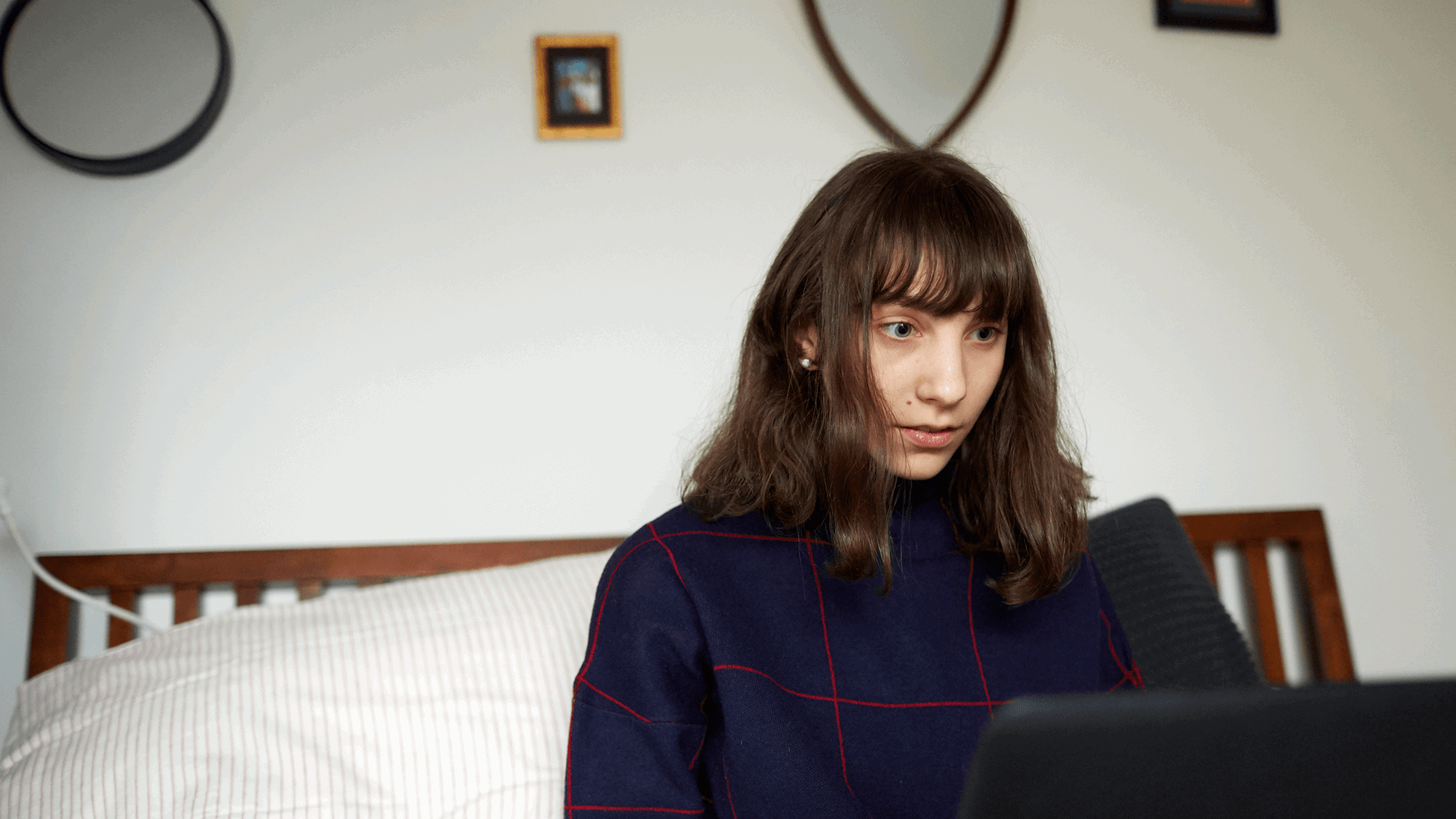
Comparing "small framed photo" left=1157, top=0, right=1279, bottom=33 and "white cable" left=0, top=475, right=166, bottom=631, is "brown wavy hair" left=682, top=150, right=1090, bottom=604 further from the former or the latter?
"small framed photo" left=1157, top=0, right=1279, bottom=33

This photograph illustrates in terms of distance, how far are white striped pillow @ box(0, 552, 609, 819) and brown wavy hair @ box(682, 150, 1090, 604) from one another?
0.29m

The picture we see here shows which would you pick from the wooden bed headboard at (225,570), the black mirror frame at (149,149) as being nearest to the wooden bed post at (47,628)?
the wooden bed headboard at (225,570)

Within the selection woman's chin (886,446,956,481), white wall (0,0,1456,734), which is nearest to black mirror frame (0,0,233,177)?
white wall (0,0,1456,734)

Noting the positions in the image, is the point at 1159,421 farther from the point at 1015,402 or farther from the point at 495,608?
the point at 495,608

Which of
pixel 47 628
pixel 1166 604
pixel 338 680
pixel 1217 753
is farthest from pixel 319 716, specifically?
pixel 1166 604

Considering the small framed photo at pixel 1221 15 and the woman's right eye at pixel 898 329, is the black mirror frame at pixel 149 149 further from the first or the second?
the small framed photo at pixel 1221 15

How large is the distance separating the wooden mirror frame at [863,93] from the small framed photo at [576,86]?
31 centimetres

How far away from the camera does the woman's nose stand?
2.37 feet

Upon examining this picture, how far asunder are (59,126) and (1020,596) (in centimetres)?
130

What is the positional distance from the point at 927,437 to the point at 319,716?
0.63 meters

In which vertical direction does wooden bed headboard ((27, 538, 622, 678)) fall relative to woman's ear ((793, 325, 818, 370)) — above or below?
below

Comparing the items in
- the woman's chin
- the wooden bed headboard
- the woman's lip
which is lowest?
the wooden bed headboard

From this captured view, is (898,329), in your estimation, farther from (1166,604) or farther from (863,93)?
(863,93)

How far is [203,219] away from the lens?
126cm
